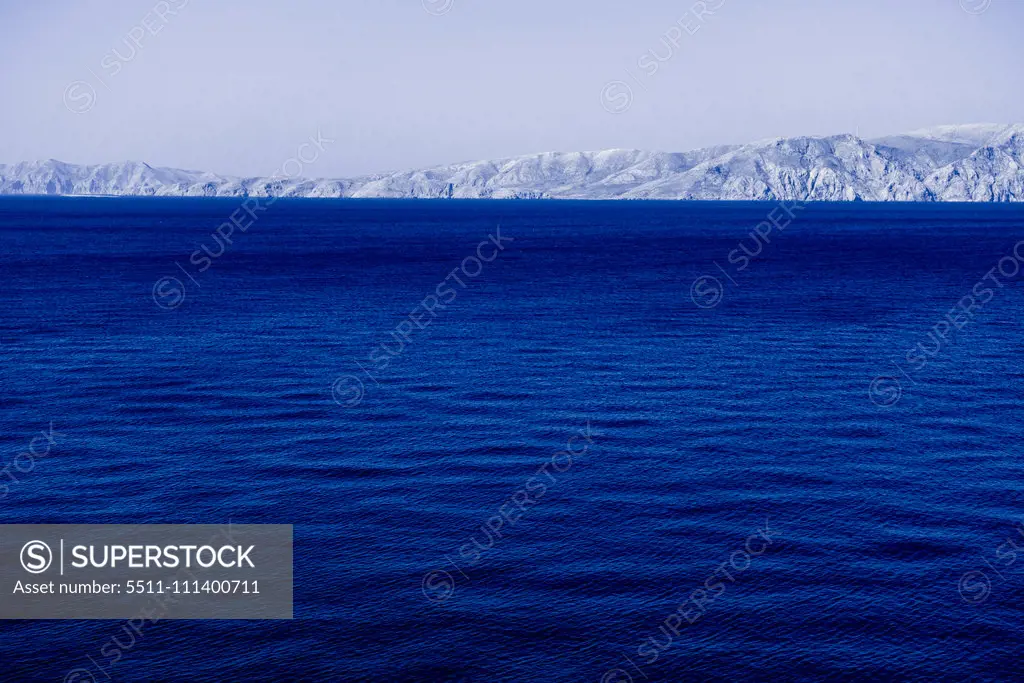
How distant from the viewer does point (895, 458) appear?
81125 millimetres

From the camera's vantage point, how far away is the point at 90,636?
2147 inches

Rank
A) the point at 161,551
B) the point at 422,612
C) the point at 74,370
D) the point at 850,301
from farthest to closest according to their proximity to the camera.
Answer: the point at 850,301 → the point at 74,370 → the point at 161,551 → the point at 422,612

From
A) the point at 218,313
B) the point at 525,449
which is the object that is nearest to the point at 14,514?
the point at 525,449

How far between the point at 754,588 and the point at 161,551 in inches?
1484

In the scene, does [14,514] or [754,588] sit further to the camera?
[14,514]

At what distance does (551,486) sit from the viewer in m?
75.4

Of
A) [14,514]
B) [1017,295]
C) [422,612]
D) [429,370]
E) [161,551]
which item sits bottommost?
[422,612]

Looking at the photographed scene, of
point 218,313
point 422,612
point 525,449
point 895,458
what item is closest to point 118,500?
point 422,612

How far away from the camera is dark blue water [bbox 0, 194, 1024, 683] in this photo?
175 ft

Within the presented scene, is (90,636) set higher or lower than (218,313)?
lower

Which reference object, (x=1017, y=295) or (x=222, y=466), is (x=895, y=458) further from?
(x=1017, y=295)

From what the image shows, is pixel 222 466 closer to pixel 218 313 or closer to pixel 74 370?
pixel 74 370

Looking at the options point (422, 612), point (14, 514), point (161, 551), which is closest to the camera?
point (422, 612)

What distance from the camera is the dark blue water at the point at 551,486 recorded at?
53438 millimetres
